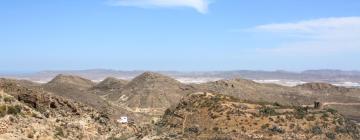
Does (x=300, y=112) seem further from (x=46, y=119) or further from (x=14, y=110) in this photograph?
(x=14, y=110)

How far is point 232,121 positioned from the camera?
1555 inches

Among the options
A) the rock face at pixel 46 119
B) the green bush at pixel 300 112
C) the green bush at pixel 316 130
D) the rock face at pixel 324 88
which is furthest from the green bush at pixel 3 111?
the rock face at pixel 324 88

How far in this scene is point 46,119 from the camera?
32.6 m

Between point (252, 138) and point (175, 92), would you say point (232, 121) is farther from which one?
point (175, 92)

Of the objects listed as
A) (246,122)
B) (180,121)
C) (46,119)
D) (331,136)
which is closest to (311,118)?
(331,136)

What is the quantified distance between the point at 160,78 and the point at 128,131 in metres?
83.0

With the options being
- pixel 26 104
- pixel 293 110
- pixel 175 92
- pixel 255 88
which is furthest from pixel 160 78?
pixel 26 104

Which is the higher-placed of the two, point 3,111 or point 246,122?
point 3,111

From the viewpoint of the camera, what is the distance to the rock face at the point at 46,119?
29500 millimetres

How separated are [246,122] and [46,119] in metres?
13.3

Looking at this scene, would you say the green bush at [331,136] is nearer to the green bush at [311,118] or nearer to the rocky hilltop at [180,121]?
the rocky hilltop at [180,121]

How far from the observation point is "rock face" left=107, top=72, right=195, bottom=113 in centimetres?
10381

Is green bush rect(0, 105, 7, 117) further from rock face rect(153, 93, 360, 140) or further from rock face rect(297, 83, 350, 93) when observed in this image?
rock face rect(297, 83, 350, 93)

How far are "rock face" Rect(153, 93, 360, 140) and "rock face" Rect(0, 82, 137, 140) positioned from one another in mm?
3335
